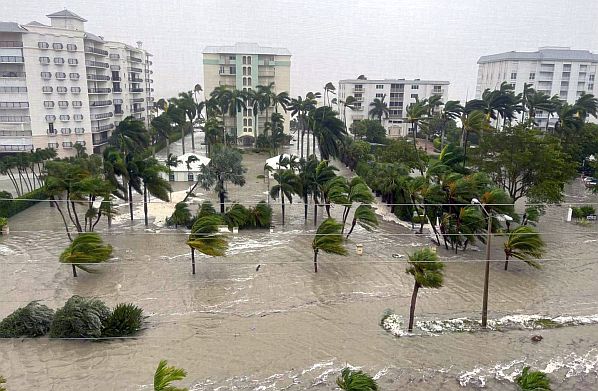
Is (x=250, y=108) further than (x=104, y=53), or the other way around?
(x=250, y=108)

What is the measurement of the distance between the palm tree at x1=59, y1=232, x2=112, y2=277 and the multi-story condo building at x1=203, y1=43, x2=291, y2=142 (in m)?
47.1

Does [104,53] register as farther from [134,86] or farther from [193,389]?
[193,389]

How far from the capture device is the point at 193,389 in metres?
13.5

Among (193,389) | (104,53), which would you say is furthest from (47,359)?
(104,53)

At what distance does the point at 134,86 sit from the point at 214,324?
5932cm

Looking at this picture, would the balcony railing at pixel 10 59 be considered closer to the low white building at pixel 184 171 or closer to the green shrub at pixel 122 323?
the low white building at pixel 184 171

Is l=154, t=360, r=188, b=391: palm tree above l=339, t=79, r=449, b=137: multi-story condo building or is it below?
below

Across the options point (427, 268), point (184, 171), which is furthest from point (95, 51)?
point (427, 268)

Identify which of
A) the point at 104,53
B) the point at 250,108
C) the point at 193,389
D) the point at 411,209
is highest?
the point at 104,53

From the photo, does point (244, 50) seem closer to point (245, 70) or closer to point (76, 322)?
point (245, 70)

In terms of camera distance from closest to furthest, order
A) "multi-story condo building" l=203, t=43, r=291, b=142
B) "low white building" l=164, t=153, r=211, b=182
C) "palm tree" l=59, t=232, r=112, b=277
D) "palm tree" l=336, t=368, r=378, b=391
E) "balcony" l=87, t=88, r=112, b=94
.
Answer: "palm tree" l=336, t=368, r=378, b=391 < "palm tree" l=59, t=232, r=112, b=277 < "low white building" l=164, t=153, r=211, b=182 < "balcony" l=87, t=88, r=112, b=94 < "multi-story condo building" l=203, t=43, r=291, b=142

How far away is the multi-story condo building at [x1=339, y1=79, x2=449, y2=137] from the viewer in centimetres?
7756

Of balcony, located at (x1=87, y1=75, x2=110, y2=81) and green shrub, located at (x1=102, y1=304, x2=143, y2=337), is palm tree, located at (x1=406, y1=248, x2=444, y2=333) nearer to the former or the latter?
green shrub, located at (x1=102, y1=304, x2=143, y2=337)

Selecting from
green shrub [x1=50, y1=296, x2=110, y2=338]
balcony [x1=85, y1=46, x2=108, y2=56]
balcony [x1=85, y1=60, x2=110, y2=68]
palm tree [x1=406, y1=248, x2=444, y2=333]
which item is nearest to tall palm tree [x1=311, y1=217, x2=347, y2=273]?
palm tree [x1=406, y1=248, x2=444, y2=333]
